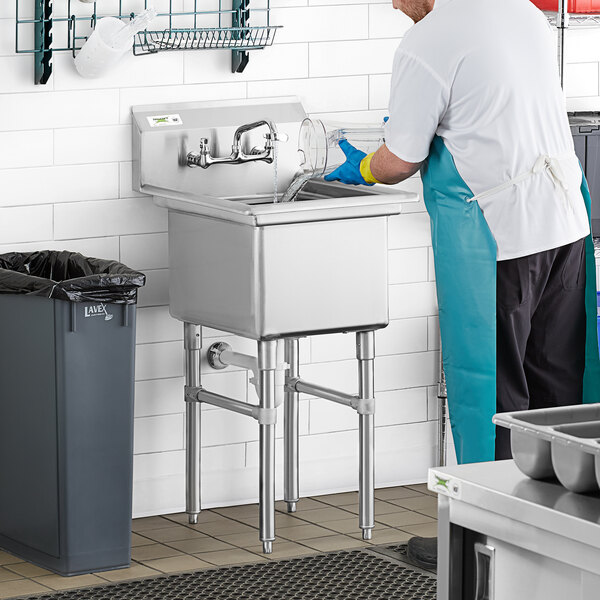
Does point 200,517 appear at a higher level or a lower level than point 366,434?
lower

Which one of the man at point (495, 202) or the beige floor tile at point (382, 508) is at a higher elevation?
the man at point (495, 202)

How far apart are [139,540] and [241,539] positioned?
320 mm

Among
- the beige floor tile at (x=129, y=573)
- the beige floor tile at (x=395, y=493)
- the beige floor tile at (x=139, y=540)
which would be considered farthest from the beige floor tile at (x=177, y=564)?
the beige floor tile at (x=395, y=493)

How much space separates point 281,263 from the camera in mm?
3873

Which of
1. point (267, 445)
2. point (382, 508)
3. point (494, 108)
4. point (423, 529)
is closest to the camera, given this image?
point (494, 108)

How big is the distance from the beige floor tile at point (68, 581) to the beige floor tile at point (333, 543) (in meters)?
0.70

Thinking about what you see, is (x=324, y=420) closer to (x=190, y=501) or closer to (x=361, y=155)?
(x=190, y=501)

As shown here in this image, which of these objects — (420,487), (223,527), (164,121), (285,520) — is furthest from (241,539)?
(164,121)

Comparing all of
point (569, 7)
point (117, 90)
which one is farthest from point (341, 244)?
point (569, 7)

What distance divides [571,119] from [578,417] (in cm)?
278

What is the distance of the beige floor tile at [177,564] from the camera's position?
12.9 ft

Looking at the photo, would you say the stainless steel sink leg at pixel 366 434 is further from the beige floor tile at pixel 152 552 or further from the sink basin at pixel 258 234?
the beige floor tile at pixel 152 552

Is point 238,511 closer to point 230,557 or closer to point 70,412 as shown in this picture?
point 230,557

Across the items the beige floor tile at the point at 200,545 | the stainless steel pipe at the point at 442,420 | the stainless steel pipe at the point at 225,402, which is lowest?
the beige floor tile at the point at 200,545
